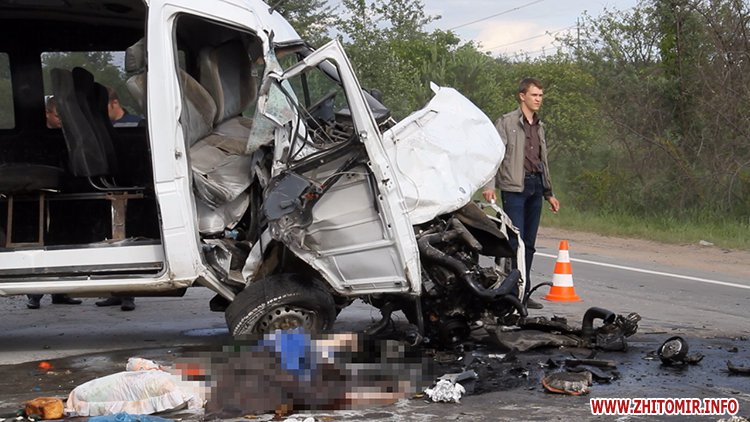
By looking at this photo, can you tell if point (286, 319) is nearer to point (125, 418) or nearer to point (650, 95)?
point (125, 418)

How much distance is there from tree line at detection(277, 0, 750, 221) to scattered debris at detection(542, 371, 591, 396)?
855 centimetres

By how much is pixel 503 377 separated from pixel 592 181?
515 inches

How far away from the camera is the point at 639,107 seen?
59.7ft

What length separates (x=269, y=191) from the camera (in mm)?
6648

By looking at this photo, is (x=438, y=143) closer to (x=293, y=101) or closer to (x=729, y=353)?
(x=293, y=101)

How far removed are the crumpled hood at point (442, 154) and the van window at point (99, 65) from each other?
2.15 meters

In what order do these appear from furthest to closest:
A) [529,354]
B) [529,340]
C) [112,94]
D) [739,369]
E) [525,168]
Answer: [525,168], [112,94], [529,340], [529,354], [739,369]

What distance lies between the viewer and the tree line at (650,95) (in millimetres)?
16547

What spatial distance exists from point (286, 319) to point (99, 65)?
2.68 meters

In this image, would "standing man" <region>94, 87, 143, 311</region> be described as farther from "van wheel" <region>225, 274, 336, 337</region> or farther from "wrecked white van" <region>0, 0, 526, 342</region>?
"van wheel" <region>225, 274, 336, 337</region>

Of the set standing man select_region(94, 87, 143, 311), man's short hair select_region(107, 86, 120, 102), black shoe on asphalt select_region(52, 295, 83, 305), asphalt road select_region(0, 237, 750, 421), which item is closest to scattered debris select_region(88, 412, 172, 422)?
asphalt road select_region(0, 237, 750, 421)

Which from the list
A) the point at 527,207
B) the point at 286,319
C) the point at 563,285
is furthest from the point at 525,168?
the point at 286,319

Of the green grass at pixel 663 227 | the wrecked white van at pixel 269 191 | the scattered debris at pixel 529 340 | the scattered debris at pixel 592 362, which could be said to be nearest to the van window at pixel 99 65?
the wrecked white van at pixel 269 191

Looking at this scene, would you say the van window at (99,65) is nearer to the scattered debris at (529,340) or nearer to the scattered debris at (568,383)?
the scattered debris at (529,340)
